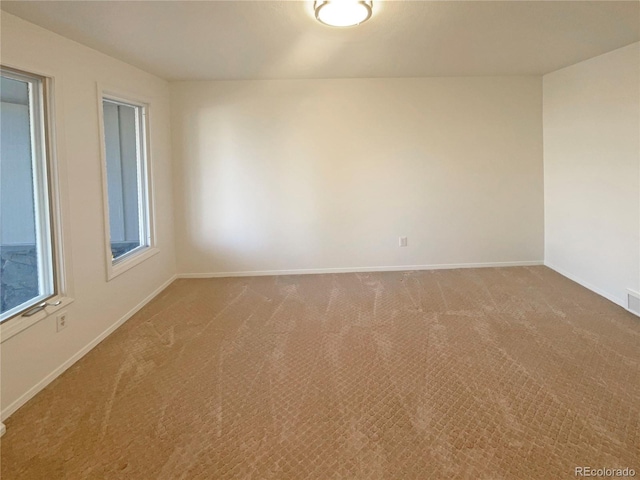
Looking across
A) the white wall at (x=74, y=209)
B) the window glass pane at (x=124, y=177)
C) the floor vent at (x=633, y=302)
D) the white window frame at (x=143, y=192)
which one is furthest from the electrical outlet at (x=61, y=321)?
the floor vent at (x=633, y=302)

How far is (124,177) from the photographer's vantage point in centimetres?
377

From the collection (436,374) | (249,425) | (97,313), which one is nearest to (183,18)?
(97,313)

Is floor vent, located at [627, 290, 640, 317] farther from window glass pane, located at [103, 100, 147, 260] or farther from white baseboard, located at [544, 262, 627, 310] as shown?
window glass pane, located at [103, 100, 147, 260]

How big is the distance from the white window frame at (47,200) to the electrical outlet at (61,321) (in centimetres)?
6

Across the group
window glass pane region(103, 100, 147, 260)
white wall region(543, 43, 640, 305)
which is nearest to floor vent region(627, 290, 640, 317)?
white wall region(543, 43, 640, 305)

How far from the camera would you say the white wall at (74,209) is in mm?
2246

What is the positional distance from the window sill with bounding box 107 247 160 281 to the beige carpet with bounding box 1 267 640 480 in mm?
459

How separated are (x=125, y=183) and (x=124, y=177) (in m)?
0.06

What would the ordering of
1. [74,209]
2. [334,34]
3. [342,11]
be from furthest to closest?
[334,34] < [74,209] < [342,11]

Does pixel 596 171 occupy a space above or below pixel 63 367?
above

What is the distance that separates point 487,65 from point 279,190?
2598 mm

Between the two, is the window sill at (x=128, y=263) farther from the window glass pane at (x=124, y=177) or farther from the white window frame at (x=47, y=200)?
the white window frame at (x=47, y=200)

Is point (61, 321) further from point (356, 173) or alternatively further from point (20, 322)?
point (356, 173)

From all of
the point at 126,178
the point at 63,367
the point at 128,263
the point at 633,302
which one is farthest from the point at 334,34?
the point at 633,302
